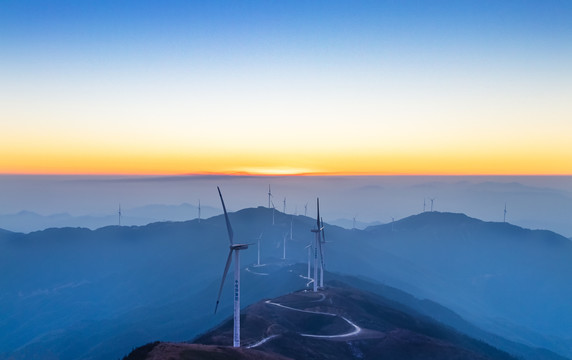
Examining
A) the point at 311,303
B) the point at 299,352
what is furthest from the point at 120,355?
the point at 299,352

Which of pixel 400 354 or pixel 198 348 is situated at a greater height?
pixel 198 348

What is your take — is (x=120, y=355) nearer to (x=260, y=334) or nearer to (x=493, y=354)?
(x=260, y=334)

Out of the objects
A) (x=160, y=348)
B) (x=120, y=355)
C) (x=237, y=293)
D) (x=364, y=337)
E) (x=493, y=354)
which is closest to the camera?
(x=160, y=348)

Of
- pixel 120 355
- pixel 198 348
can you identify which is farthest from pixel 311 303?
pixel 120 355

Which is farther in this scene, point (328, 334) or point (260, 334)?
point (328, 334)

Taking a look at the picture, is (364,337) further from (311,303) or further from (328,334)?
(311,303)

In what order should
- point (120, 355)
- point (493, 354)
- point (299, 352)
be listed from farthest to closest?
1. point (120, 355)
2. point (493, 354)
3. point (299, 352)

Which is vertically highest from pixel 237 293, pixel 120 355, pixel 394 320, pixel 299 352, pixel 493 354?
pixel 237 293
